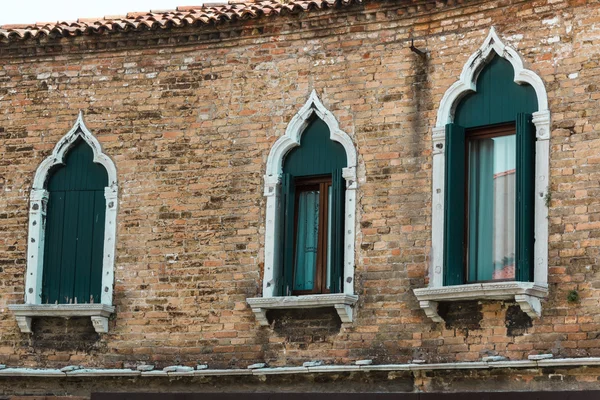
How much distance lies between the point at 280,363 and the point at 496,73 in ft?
12.5

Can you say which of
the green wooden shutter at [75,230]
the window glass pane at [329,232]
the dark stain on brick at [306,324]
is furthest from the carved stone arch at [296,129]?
the green wooden shutter at [75,230]

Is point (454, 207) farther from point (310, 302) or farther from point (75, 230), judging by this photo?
point (75, 230)

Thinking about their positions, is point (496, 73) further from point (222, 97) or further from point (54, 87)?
point (54, 87)

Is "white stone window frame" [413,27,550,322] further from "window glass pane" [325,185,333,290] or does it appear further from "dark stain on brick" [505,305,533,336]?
"window glass pane" [325,185,333,290]

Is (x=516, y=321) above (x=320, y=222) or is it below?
below

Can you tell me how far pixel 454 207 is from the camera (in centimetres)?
1555

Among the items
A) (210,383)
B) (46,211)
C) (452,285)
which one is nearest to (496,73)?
(452,285)

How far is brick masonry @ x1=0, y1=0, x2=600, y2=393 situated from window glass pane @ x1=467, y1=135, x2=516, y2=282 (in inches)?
17.9

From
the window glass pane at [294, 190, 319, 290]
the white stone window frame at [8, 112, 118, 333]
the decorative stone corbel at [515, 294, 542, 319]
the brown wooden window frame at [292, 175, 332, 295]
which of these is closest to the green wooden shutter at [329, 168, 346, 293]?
the brown wooden window frame at [292, 175, 332, 295]

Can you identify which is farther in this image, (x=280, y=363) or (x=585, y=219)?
(x=280, y=363)

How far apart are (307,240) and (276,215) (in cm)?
44

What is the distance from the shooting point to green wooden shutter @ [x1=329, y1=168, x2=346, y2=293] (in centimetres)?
1625

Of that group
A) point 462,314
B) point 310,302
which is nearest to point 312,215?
point 310,302

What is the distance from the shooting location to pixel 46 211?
1792 cm
